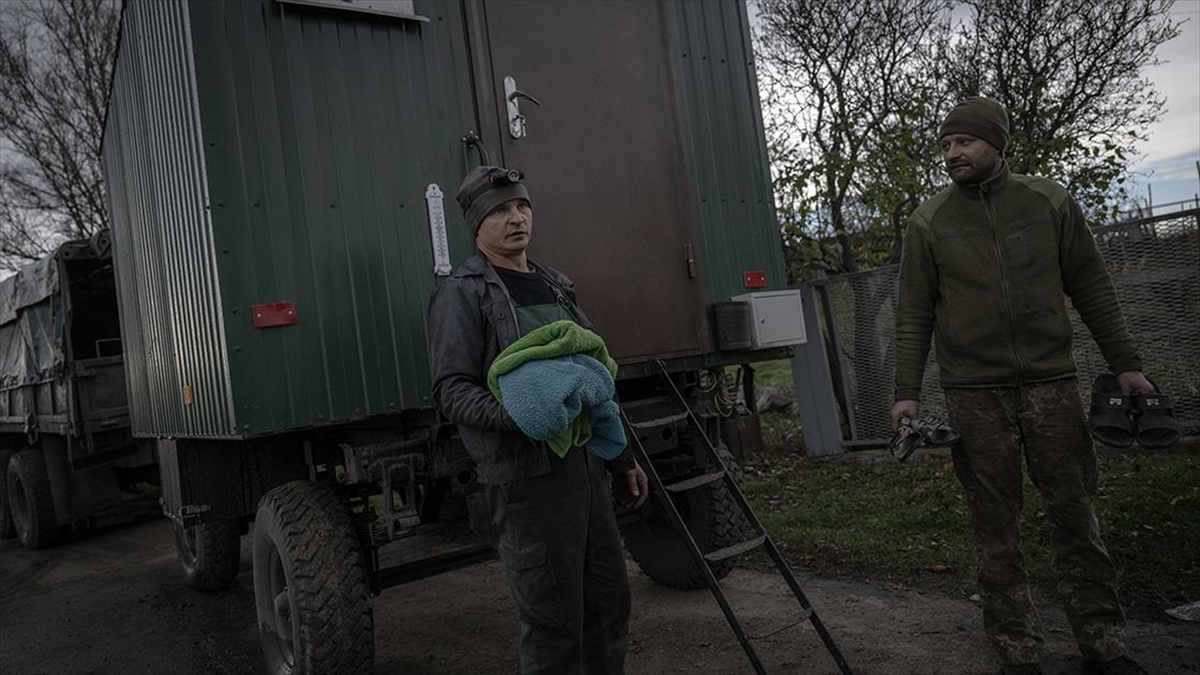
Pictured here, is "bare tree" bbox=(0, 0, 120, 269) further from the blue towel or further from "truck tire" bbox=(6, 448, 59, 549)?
the blue towel

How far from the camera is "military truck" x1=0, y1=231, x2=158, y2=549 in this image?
7785 millimetres

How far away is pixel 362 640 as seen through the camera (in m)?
3.56

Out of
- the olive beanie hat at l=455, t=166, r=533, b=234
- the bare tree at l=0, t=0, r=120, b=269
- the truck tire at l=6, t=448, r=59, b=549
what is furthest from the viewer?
the bare tree at l=0, t=0, r=120, b=269

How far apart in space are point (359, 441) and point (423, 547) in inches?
126

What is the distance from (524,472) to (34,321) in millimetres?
8292

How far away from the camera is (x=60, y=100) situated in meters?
15.1

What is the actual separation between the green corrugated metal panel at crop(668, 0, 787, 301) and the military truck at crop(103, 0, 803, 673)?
0.6 inches

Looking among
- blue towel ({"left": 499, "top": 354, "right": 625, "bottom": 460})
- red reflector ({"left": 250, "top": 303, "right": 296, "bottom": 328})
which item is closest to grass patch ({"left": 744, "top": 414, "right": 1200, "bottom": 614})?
blue towel ({"left": 499, "top": 354, "right": 625, "bottom": 460})

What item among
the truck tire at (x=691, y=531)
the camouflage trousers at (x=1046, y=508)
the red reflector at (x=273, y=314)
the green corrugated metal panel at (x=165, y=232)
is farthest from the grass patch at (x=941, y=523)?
the green corrugated metal panel at (x=165, y=232)

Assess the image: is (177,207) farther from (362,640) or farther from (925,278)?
(925,278)

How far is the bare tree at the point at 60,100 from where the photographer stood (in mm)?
15031

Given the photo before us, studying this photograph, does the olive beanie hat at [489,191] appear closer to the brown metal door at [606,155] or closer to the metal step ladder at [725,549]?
the metal step ladder at [725,549]

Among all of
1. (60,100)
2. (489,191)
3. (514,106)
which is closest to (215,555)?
Result: (514,106)

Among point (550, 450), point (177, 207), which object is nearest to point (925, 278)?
point (550, 450)
